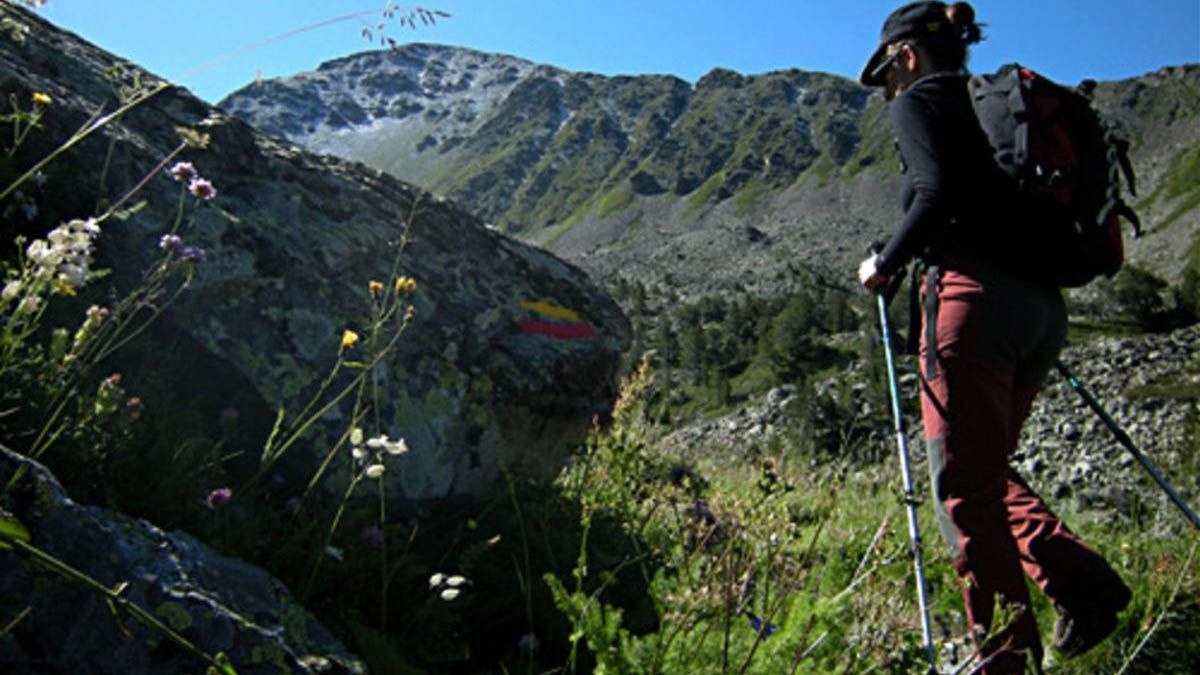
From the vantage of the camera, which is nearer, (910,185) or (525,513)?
(910,185)

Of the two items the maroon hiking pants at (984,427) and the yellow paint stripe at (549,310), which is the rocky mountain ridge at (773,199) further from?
the maroon hiking pants at (984,427)

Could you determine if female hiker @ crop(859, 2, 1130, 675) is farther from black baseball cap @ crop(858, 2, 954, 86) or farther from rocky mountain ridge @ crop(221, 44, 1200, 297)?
rocky mountain ridge @ crop(221, 44, 1200, 297)

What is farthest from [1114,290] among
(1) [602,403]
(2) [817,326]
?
(1) [602,403]

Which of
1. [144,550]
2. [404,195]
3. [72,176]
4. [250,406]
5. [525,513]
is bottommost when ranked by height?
[525,513]

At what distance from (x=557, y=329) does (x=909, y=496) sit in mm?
2864

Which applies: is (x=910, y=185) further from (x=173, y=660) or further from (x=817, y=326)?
(x=817, y=326)

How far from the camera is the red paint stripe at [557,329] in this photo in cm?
471

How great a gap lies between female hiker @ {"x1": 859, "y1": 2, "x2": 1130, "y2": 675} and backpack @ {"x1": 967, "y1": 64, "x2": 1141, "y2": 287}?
0.10 m

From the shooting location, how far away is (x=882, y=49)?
363 cm

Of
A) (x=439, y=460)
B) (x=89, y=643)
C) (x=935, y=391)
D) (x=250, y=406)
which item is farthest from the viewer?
(x=439, y=460)

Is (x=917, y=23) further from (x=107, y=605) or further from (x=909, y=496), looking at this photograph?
(x=107, y=605)

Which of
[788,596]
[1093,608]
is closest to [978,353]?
[1093,608]

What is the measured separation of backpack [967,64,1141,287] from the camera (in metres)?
2.87

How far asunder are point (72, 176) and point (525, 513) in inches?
101
